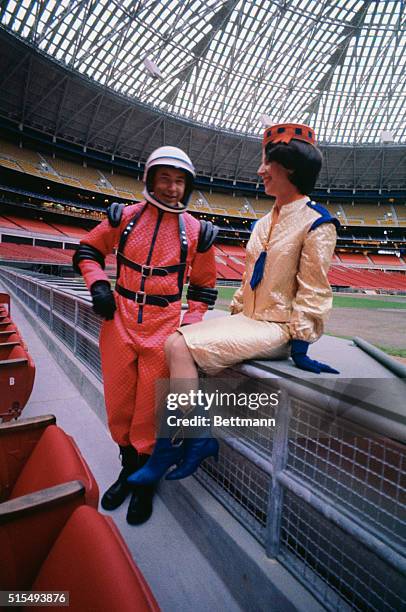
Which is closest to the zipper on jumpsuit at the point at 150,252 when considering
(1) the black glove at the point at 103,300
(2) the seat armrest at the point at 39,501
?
(1) the black glove at the point at 103,300

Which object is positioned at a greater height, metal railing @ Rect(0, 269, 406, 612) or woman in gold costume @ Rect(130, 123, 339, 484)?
woman in gold costume @ Rect(130, 123, 339, 484)

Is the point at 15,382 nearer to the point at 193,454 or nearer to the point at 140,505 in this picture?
the point at 140,505

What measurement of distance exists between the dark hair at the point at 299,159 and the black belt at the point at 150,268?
717mm

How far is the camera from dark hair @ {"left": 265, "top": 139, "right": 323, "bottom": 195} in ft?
4.82

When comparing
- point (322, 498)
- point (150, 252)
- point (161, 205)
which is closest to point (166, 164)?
point (161, 205)

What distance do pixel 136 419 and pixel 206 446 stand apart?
486 mm

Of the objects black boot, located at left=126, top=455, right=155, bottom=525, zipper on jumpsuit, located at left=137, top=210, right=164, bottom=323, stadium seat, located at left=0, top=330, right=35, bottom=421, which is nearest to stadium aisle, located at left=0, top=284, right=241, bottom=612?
black boot, located at left=126, top=455, right=155, bottom=525

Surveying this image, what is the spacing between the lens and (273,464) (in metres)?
1.16

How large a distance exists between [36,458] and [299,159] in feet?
5.45

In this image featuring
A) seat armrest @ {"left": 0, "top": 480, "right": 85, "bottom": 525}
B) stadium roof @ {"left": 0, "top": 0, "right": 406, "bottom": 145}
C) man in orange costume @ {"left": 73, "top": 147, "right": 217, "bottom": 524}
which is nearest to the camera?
seat armrest @ {"left": 0, "top": 480, "right": 85, "bottom": 525}

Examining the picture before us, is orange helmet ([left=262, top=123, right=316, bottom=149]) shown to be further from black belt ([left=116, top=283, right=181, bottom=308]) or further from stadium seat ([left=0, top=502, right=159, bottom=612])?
stadium seat ([left=0, top=502, right=159, bottom=612])

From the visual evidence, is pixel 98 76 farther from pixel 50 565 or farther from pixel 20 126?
pixel 50 565

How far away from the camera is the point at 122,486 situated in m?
1.71

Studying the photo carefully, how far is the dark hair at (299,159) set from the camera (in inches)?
57.8
